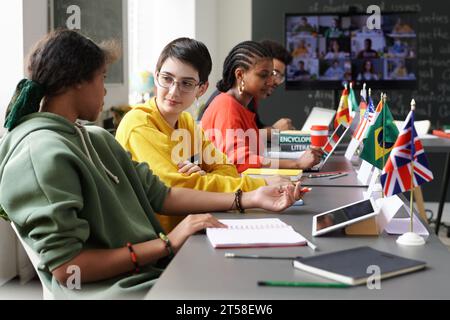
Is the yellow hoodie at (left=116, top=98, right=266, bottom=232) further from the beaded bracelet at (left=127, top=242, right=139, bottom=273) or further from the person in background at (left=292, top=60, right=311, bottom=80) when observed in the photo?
the person in background at (left=292, top=60, right=311, bottom=80)

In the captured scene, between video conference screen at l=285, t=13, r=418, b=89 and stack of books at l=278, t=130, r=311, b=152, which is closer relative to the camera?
stack of books at l=278, t=130, r=311, b=152

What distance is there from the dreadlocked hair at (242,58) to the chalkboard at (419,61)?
347cm

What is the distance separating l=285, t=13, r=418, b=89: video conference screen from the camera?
6727 millimetres

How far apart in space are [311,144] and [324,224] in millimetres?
1893

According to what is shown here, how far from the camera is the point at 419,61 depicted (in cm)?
711

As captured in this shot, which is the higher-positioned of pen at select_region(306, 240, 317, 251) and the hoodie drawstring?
the hoodie drawstring

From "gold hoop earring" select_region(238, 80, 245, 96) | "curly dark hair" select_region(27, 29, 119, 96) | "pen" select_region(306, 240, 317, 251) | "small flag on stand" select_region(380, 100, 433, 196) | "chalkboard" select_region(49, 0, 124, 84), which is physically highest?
"chalkboard" select_region(49, 0, 124, 84)

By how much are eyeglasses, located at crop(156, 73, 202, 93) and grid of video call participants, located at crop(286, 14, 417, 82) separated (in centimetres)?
431

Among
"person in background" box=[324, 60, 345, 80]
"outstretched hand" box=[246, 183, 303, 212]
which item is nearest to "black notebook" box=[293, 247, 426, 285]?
"outstretched hand" box=[246, 183, 303, 212]

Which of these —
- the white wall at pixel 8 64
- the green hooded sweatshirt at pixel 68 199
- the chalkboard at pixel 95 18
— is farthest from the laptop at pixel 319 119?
the green hooded sweatshirt at pixel 68 199

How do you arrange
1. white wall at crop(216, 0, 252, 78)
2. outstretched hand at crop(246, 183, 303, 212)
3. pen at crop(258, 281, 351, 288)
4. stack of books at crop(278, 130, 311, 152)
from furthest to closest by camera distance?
white wall at crop(216, 0, 252, 78) → stack of books at crop(278, 130, 311, 152) → outstretched hand at crop(246, 183, 303, 212) → pen at crop(258, 281, 351, 288)

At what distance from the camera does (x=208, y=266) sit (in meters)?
1.61

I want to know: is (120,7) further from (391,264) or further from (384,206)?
(391,264)

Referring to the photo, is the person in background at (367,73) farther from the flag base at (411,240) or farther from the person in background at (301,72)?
the flag base at (411,240)
